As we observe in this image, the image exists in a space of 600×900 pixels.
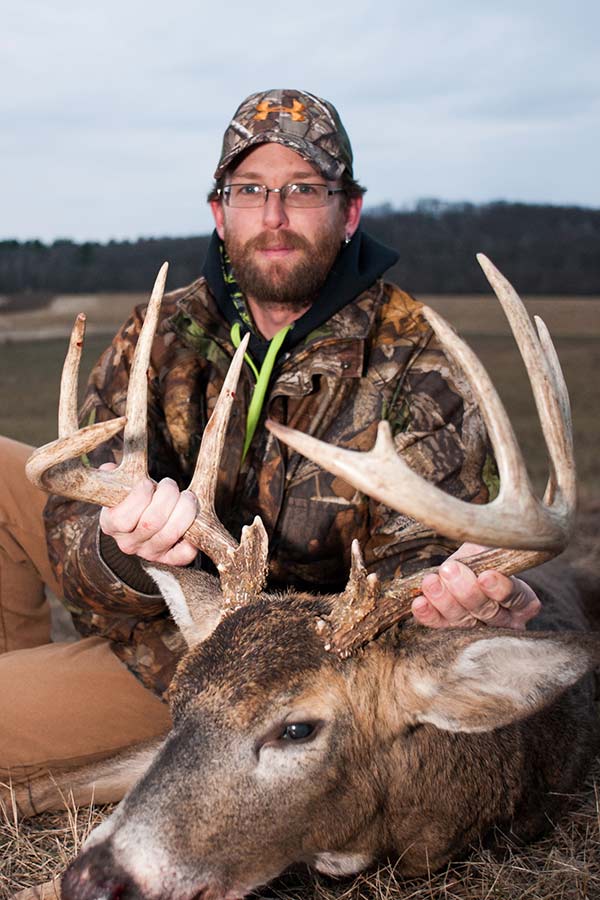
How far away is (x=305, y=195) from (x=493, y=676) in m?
2.44

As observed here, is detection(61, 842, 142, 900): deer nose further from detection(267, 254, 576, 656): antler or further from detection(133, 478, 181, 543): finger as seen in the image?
detection(133, 478, 181, 543): finger

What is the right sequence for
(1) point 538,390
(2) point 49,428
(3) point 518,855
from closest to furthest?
(1) point 538,390
(3) point 518,855
(2) point 49,428

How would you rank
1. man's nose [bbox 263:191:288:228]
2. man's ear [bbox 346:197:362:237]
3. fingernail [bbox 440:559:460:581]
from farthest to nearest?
man's ear [bbox 346:197:362:237] → man's nose [bbox 263:191:288:228] → fingernail [bbox 440:559:460:581]

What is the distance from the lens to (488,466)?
3.96 m

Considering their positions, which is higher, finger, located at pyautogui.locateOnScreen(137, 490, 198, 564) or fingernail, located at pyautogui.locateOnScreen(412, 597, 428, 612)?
finger, located at pyautogui.locateOnScreen(137, 490, 198, 564)

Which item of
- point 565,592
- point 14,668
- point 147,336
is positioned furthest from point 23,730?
point 565,592

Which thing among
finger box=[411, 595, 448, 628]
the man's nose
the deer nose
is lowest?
the deer nose

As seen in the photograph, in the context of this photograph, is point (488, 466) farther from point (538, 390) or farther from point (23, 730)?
point (23, 730)

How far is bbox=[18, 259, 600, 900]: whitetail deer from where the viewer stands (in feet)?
8.00

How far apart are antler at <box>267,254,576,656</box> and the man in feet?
2.86

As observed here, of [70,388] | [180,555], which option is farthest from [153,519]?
[70,388]

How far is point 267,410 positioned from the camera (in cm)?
411

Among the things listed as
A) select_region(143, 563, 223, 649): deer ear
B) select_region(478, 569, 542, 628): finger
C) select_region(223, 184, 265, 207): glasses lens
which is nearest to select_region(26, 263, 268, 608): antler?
select_region(143, 563, 223, 649): deer ear

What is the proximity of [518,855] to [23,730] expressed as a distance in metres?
1.92
